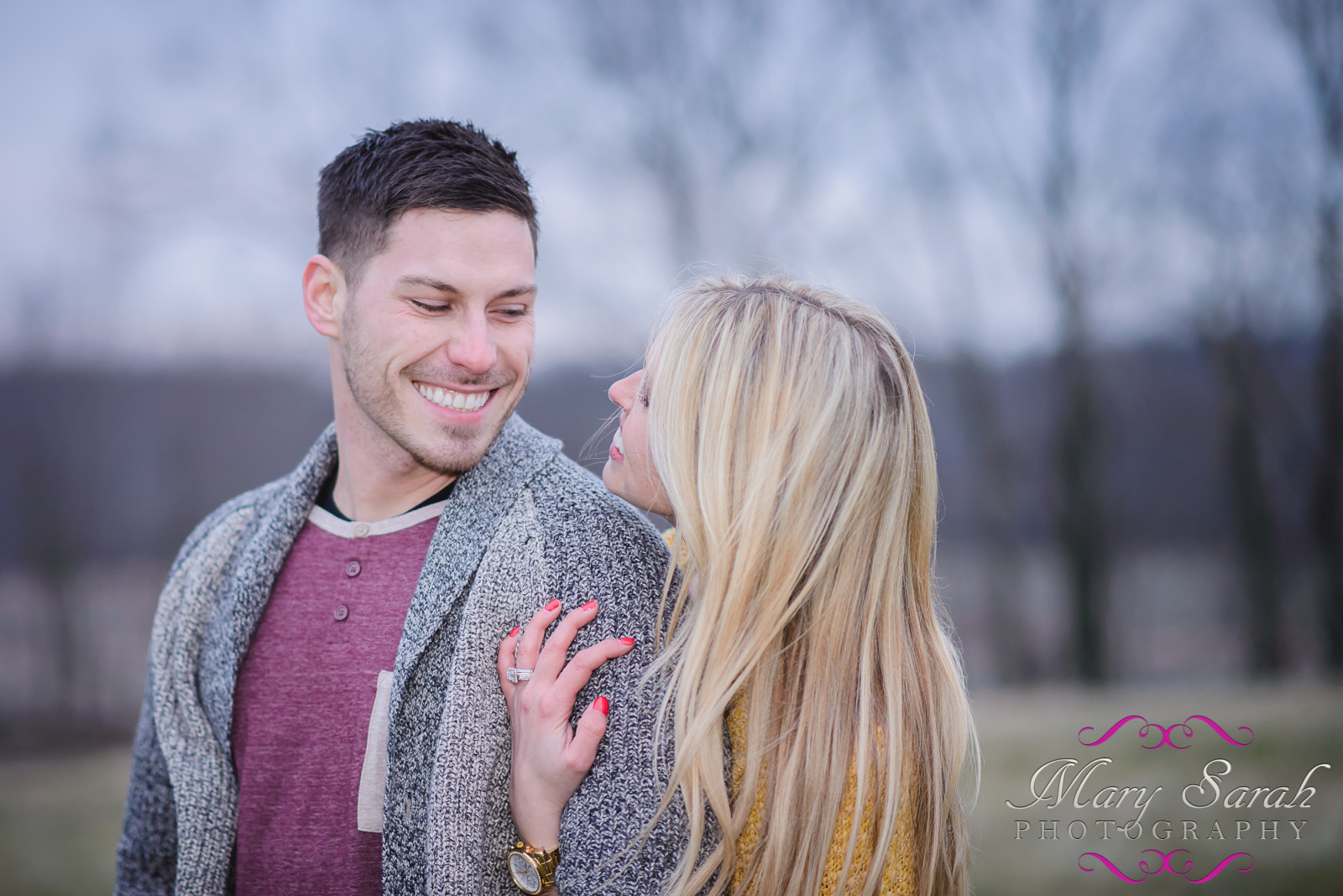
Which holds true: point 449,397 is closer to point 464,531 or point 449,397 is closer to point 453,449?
point 453,449

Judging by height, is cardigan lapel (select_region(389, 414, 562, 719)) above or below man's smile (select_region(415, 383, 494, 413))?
below

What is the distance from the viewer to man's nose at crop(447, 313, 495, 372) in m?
1.64

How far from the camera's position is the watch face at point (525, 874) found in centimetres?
140

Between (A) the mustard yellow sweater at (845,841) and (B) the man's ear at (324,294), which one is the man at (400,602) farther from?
(A) the mustard yellow sweater at (845,841)

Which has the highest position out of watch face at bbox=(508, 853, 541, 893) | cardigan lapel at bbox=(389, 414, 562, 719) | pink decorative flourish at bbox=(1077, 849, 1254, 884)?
cardigan lapel at bbox=(389, 414, 562, 719)

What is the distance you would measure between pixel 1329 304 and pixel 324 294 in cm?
804

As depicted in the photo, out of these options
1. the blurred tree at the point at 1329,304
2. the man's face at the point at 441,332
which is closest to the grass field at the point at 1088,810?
the blurred tree at the point at 1329,304

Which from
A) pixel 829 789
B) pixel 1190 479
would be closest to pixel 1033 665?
pixel 1190 479

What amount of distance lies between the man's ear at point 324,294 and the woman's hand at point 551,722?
2.81ft

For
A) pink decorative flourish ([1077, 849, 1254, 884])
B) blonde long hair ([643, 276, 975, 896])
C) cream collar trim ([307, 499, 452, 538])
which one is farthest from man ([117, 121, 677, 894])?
pink decorative flourish ([1077, 849, 1254, 884])

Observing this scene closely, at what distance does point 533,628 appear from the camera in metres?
1.44

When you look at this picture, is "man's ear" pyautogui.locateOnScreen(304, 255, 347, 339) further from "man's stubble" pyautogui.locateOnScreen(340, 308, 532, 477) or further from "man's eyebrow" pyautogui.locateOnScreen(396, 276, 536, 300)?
"man's eyebrow" pyautogui.locateOnScreen(396, 276, 536, 300)

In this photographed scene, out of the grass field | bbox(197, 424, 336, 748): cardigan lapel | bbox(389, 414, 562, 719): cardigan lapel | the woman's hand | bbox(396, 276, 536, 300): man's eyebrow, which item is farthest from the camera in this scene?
the grass field

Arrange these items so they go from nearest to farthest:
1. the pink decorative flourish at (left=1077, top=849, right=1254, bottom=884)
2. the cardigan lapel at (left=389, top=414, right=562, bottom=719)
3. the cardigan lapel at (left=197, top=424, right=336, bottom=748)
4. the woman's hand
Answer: the woman's hand → the cardigan lapel at (left=389, top=414, right=562, bottom=719) → the cardigan lapel at (left=197, top=424, right=336, bottom=748) → the pink decorative flourish at (left=1077, top=849, right=1254, bottom=884)
